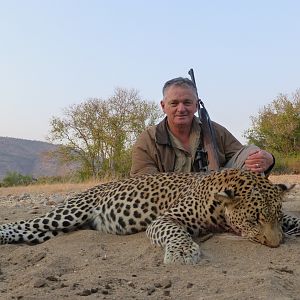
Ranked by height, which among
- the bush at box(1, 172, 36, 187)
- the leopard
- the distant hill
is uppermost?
the distant hill

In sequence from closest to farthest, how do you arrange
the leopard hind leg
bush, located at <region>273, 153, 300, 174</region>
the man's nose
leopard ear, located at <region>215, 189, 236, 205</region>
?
1. leopard ear, located at <region>215, 189, 236, 205</region>
2. the leopard hind leg
3. the man's nose
4. bush, located at <region>273, 153, 300, 174</region>

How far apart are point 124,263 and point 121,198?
4.88ft

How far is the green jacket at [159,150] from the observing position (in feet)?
20.1

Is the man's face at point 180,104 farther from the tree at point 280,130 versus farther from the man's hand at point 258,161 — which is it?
the tree at point 280,130

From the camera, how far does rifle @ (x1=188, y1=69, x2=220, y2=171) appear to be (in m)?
5.96

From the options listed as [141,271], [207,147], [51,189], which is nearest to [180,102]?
[207,147]

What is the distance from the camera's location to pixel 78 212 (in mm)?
5414

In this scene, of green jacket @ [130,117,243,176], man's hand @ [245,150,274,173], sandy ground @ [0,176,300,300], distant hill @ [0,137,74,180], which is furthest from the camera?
distant hill @ [0,137,74,180]

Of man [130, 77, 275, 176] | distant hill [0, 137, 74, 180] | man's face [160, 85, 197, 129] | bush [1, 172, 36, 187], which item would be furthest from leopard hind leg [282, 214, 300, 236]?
distant hill [0, 137, 74, 180]

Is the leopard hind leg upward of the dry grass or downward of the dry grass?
downward

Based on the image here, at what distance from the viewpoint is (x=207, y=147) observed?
6035mm

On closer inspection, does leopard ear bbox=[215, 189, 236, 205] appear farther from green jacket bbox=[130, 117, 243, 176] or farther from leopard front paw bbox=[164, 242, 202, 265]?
green jacket bbox=[130, 117, 243, 176]

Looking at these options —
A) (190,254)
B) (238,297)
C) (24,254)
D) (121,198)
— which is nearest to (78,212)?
(121,198)

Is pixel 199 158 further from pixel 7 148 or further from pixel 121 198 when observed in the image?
pixel 7 148
